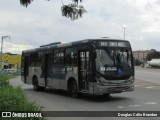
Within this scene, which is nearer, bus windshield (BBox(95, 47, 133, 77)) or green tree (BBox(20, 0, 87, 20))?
green tree (BBox(20, 0, 87, 20))

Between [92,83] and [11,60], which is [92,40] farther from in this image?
[11,60]

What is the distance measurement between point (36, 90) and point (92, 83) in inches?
374

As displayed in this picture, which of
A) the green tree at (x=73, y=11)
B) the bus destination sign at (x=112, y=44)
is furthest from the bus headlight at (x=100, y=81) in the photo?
the green tree at (x=73, y=11)

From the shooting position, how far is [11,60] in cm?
11188

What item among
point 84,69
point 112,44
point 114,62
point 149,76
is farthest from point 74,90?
point 149,76

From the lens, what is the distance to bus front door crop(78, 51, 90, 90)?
17719mm

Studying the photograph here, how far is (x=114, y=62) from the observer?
17562 mm

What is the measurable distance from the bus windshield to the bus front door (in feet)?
2.12

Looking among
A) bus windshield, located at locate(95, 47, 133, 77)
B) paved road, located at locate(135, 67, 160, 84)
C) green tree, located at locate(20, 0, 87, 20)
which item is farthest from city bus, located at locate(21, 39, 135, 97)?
paved road, located at locate(135, 67, 160, 84)

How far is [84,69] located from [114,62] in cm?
145

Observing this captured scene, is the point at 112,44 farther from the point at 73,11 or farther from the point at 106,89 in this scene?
the point at 73,11

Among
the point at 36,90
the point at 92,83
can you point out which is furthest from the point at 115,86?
the point at 36,90

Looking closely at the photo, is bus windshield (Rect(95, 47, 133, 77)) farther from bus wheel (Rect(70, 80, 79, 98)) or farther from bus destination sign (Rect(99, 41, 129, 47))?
bus wheel (Rect(70, 80, 79, 98))

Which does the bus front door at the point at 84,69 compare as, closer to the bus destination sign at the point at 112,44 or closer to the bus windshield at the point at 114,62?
the bus windshield at the point at 114,62
